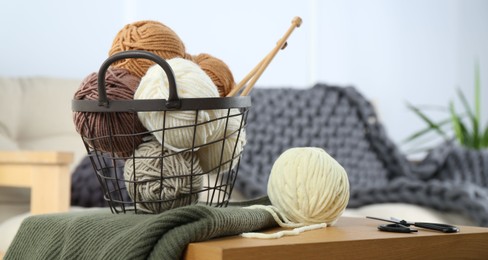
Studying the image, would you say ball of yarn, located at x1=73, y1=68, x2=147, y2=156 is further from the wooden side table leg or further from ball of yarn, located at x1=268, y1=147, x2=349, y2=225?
the wooden side table leg

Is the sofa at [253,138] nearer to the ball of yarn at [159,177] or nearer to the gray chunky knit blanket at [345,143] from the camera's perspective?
the gray chunky knit blanket at [345,143]

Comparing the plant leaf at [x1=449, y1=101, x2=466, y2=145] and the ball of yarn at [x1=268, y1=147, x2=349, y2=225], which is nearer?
the ball of yarn at [x1=268, y1=147, x2=349, y2=225]

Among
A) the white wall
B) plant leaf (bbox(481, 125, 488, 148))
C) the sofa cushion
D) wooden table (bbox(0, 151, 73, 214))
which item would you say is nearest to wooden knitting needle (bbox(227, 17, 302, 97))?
wooden table (bbox(0, 151, 73, 214))

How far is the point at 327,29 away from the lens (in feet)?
10.9

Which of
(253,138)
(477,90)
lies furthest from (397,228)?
(477,90)

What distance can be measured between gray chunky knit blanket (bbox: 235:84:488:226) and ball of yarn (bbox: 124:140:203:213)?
1.39 metres

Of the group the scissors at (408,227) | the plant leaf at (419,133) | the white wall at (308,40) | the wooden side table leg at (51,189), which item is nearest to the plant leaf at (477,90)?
the white wall at (308,40)

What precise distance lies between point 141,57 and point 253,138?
1645mm

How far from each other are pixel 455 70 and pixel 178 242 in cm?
326

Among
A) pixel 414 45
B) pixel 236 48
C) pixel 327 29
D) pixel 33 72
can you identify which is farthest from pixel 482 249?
pixel 414 45

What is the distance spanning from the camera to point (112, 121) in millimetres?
825

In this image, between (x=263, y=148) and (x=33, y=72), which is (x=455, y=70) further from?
(x=33, y=72)

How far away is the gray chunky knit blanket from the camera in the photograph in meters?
2.41

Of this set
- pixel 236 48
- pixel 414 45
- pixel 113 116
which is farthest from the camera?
pixel 414 45
